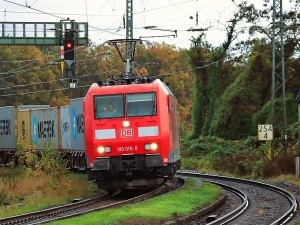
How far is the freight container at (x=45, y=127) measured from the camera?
117 feet

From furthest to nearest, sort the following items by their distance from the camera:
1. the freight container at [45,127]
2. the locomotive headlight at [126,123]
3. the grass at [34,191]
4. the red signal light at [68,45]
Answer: the freight container at [45,127] < the red signal light at [68,45] < the locomotive headlight at [126,123] < the grass at [34,191]

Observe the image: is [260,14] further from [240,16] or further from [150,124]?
[150,124]

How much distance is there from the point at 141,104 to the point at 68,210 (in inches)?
172

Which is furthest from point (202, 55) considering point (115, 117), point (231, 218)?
point (231, 218)

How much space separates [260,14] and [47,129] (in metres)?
21.3

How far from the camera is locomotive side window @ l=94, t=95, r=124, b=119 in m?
21.8

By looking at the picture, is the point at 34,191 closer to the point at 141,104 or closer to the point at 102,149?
the point at 102,149

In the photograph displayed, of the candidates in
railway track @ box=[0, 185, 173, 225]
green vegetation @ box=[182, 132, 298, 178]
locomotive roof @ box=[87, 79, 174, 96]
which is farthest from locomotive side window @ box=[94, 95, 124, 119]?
green vegetation @ box=[182, 132, 298, 178]

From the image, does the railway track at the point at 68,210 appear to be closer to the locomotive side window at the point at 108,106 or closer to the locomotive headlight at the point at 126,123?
the locomotive headlight at the point at 126,123

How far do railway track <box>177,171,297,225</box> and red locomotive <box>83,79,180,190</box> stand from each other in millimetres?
2507

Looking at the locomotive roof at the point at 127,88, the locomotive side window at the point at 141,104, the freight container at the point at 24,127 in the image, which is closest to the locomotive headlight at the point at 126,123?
the locomotive side window at the point at 141,104

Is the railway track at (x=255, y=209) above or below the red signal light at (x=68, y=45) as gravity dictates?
below

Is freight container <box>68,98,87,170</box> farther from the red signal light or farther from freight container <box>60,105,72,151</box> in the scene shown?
the red signal light

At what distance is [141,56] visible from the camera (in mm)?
97562
